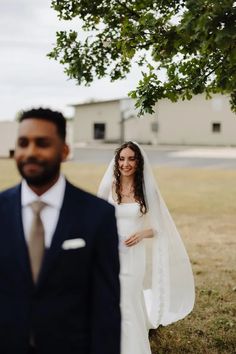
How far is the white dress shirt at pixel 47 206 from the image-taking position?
2.61 meters

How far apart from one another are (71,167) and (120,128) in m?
26.2

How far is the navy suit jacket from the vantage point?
2545mm

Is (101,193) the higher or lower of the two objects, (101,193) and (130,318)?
the higher

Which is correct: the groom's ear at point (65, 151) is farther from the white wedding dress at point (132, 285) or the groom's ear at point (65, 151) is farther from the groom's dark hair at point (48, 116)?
the white wedding dress at point (132, 285)

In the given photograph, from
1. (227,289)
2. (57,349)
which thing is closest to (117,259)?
(57,349)

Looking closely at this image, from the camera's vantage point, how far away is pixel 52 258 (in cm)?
253

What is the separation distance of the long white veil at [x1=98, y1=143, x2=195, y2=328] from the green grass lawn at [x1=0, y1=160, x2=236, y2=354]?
272 millimetres

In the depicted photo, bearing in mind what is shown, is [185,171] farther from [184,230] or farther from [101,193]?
[101,193]

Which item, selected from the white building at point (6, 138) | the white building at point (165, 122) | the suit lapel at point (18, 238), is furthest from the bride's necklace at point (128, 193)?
the white building at point (165, 122)

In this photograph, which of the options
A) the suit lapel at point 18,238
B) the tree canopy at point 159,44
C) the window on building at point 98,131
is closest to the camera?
the suit lapel at point 18,238

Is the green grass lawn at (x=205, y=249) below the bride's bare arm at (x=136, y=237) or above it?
below

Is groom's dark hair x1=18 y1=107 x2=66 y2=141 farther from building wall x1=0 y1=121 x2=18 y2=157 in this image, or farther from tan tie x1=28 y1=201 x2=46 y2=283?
building wall x1=0 y1=121 x2=18 y2=157

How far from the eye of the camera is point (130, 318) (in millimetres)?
6043

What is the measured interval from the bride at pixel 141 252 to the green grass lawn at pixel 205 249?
0.33 meters
